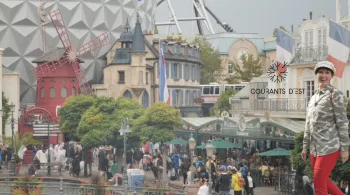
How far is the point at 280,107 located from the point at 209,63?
2033 inches

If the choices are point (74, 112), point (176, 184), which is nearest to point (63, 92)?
point (74, 112)

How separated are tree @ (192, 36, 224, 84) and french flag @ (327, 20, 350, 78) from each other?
55.7 metres

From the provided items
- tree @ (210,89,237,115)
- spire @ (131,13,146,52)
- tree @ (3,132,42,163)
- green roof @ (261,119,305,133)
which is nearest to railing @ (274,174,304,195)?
green roof @ (261,119,305,133)

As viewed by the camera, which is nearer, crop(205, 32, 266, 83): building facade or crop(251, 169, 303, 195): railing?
crop(251, 169, 303, 195): railing

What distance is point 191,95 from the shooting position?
77.6 m

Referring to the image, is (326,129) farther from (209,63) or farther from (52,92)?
(209,63)

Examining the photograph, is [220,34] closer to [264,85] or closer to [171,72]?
[171,72]

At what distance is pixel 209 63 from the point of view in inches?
3622

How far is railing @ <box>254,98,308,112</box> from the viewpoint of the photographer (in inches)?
1515

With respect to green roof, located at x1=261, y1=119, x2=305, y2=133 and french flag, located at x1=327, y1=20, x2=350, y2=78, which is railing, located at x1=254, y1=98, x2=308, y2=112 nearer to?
green roof, located at x1=261, y1=119, x2=305, y2=133

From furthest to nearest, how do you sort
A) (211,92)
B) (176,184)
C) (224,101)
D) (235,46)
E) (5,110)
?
(235,46) < (211,92) < (224,101) < (5,110) < (176,184)

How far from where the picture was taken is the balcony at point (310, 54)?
3609 centimetres

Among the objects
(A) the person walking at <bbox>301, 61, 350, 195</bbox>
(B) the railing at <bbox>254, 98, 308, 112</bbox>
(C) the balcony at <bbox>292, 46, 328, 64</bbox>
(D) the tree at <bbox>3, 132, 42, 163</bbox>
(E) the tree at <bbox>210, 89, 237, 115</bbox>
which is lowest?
(D) the tree at <bbox>3, 132, 42, 163</bbox>

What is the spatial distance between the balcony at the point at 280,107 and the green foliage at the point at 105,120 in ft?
21.6
